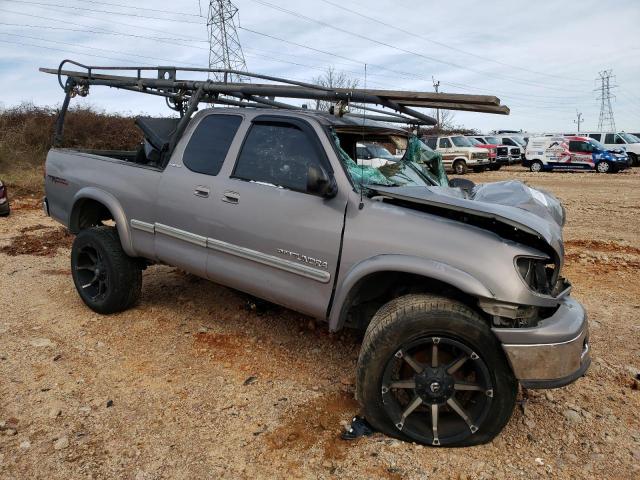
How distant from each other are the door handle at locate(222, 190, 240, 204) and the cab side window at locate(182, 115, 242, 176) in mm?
242

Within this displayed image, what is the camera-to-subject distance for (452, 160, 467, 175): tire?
986 inches

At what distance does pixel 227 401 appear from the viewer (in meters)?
3.42

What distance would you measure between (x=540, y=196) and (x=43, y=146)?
21.1 meters

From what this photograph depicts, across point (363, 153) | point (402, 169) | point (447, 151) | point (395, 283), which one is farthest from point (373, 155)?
point (447, 151)

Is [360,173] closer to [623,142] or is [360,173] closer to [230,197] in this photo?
[230,197]

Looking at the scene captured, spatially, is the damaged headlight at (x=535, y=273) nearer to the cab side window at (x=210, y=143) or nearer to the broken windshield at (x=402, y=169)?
the broken windshield at (x=402, y=169)

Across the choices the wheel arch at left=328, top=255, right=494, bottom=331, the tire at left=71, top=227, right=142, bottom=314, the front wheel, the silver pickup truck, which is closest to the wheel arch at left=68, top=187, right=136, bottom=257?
the silver pickup truck

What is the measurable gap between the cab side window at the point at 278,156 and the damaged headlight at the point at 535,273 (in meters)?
1.38

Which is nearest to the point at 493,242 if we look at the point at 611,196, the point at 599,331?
the point at 599,331

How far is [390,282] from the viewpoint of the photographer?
3254 mm

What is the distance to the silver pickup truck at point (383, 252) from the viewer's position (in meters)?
2.77

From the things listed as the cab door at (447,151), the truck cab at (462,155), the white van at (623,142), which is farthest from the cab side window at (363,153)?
the white van at (623,142)

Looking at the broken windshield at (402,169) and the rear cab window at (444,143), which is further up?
the rear cab window at (444,143)

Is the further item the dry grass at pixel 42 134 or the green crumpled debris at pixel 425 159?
the dry grass at pixel 42 134
